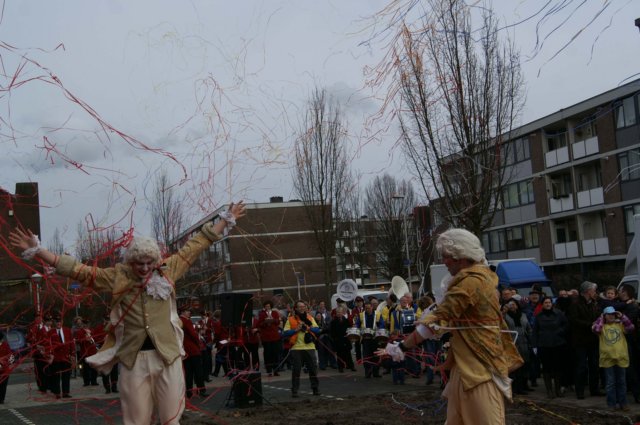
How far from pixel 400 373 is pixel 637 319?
19.2 feet

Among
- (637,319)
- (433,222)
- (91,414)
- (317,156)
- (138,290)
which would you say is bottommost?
(91,414)

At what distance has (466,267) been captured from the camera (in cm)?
555

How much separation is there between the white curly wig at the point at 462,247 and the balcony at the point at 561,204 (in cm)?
3781

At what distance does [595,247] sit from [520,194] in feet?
22.9

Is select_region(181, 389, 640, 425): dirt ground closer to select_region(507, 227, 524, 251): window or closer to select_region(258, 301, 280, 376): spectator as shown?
select_region(258, 301, 280, 376): spectator

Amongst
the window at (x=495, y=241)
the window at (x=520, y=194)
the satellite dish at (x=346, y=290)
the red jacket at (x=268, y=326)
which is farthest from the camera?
the window at (x=495, y=241)

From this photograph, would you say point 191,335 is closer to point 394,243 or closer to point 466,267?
point 466,267

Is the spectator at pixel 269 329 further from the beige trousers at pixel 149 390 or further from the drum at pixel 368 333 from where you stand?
the beige trousers at pixel 149 390

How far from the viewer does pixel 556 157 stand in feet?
134

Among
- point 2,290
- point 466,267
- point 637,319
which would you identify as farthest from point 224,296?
point 2,290

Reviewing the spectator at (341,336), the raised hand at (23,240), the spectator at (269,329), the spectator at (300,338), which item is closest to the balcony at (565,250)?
the spectator at (341,336)

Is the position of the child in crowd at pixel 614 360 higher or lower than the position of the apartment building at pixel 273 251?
lower

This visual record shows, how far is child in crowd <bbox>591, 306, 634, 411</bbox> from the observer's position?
11.2 m

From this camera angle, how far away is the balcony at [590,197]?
38894 millimetres
